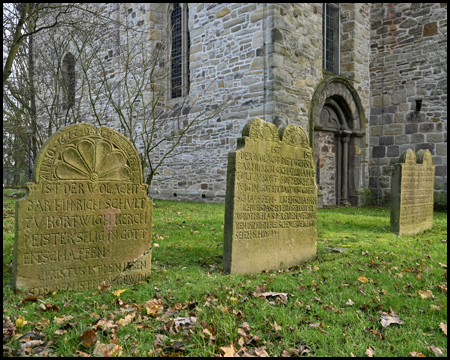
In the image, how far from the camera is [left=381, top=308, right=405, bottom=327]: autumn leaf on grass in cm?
334

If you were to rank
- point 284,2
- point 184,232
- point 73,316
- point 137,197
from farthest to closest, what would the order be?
point 284,2
point 184,232
point 137,197
point 73,316

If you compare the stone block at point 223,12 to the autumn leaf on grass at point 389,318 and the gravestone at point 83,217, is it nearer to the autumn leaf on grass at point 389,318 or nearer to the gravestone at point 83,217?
the gravestone at point 83,217

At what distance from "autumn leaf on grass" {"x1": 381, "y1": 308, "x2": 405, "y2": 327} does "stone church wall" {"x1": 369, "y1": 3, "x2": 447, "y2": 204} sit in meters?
11.3

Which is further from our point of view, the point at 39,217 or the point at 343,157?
the point at 343,157

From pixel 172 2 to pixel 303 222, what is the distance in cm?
1161

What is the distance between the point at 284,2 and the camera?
11.3m

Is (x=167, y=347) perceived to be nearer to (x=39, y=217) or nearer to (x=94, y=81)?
(x=39, y=217)

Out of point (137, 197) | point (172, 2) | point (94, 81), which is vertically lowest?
point (137, 197)

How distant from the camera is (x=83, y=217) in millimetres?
3980

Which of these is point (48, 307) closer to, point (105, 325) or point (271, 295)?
point (105, 325)

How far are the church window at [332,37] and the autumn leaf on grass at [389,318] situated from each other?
12441mm

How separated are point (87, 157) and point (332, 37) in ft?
43.3

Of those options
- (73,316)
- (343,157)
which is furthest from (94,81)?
(73,316)

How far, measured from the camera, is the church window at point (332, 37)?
14.7 meters
